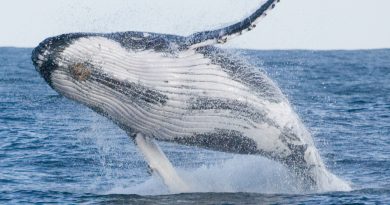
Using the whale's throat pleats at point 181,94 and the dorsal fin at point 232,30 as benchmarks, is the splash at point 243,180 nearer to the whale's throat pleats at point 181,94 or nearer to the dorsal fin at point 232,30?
the whale's throat pleats at point 181,94

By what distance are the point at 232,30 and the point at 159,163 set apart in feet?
6.50

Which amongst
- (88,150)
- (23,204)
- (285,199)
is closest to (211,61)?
(285,199)

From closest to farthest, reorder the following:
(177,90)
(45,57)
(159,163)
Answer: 1. (45,57)
2. (177,90)
3. (159,163)

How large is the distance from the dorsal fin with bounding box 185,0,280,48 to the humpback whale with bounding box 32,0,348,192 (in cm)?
1

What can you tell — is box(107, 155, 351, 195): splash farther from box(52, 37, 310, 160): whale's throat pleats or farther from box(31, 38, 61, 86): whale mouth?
box(31, 38, 61, 86): whale mouth

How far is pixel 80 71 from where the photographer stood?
1129 cm

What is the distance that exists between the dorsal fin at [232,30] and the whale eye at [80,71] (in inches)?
51.8

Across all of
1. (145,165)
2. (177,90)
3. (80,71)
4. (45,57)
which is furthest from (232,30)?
(145,165)

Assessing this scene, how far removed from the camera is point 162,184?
13.5 metres

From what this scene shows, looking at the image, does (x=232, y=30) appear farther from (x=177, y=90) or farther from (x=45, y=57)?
(x=45, y=57)

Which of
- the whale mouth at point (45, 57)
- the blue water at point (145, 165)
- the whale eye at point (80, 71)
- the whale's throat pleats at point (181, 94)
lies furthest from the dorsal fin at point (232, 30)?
the whale mouth at point (45, 57)

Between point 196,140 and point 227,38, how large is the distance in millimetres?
1362

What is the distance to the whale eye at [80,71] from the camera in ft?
37.0

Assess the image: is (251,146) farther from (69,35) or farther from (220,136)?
(69,35)
